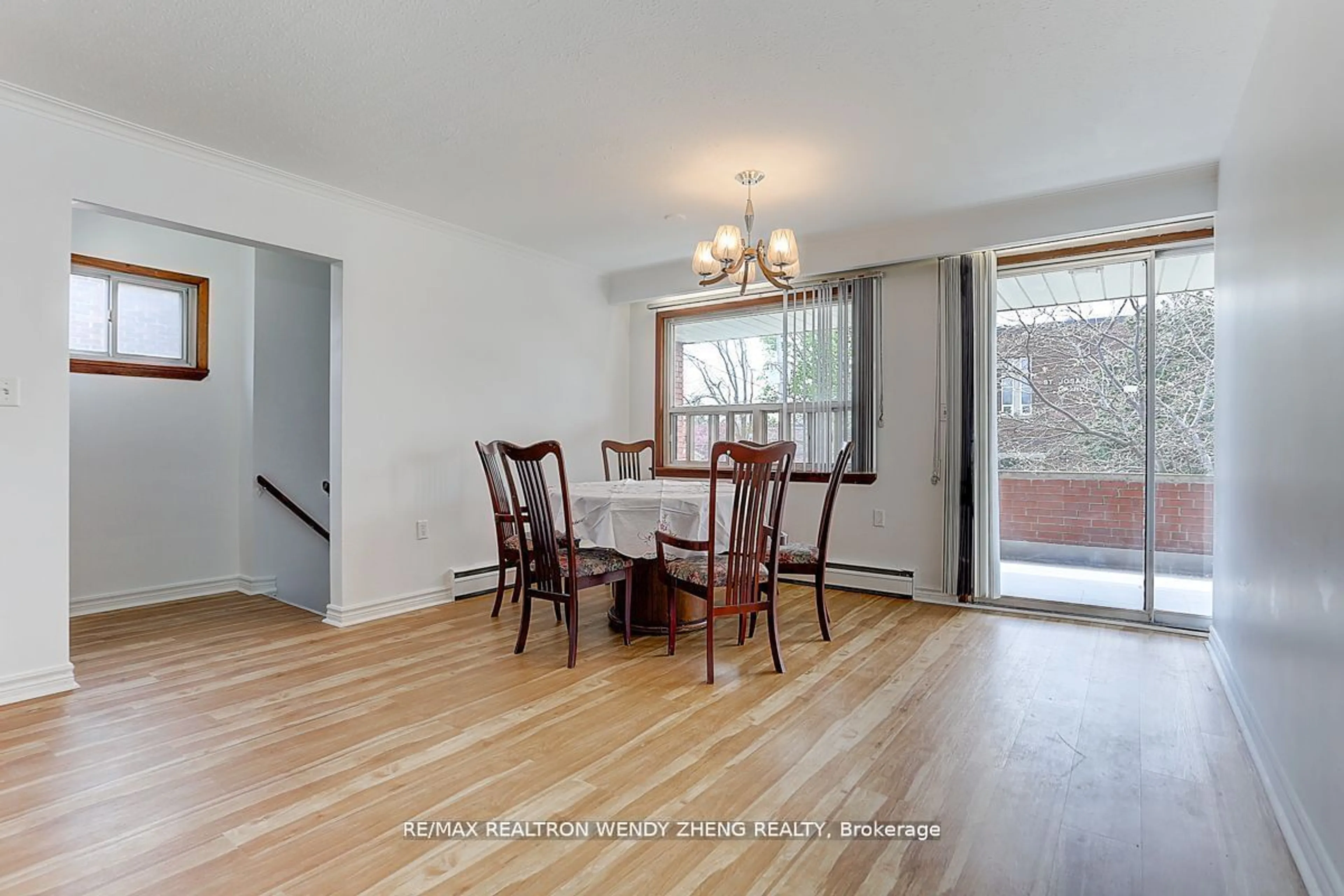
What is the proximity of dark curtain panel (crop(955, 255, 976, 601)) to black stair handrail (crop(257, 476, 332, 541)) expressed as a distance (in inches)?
153

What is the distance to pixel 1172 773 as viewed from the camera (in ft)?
6.77

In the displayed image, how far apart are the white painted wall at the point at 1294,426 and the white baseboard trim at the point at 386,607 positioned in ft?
12.8

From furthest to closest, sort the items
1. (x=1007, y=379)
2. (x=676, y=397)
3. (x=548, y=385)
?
(x=676, y=397)
(x=548, y=385)
(x=1007, y=379)

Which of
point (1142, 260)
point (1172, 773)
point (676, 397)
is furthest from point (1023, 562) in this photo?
point (676, 397)

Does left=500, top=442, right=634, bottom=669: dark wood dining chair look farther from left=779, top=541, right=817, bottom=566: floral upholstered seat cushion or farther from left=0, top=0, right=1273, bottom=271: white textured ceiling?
Answer: left=0, top=0, right=1273, bottom=271: white textured ceiling

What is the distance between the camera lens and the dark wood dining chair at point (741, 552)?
286cm

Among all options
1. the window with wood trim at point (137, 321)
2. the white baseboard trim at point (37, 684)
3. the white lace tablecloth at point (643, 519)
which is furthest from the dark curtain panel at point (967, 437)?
the window with wood trim at point (137, 321)

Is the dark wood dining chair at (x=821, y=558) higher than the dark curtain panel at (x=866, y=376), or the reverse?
the dark curtain panel at (x=866, y=376)

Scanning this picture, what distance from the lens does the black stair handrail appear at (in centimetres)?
431

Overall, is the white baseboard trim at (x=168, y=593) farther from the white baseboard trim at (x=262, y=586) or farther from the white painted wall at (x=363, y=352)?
the white painted wall at (x=363, y=352)

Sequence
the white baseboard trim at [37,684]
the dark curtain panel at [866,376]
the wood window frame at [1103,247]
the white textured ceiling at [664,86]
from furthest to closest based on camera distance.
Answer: the dark curtain panel at [866,376] → the wood window frame at [1103,247] → the white baseboard trim at [37,684] → the white textured ceiling at [664,86]

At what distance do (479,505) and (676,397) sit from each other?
1.93m

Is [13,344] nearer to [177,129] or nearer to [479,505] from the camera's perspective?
[177,129]

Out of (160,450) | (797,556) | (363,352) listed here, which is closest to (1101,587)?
(797,556)
